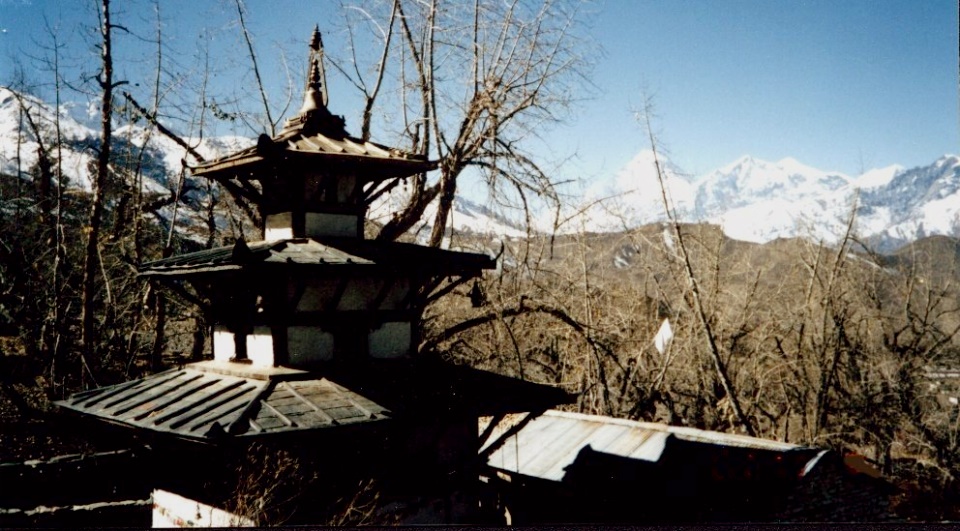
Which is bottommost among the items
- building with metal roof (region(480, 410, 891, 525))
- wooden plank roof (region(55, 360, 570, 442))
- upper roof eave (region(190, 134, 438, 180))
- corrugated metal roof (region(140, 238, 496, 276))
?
building with metal roof (region(480, 410, 891, 525))

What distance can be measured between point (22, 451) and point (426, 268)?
35.9 ft

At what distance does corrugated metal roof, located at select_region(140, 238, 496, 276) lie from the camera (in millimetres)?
5734

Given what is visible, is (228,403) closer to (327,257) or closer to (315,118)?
(327,257)

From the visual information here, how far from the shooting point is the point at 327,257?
599cm

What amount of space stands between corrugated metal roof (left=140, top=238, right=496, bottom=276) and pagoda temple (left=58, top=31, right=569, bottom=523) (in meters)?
0.02

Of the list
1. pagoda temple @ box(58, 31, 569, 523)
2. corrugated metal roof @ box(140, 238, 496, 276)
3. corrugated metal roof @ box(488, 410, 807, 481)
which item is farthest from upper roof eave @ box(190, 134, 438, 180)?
corrugated metal roof @ box(488, 410, 807, 481)

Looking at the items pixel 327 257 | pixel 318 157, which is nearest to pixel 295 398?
pixel 327 257

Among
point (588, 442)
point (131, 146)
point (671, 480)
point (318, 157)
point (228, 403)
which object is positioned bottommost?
point (671, 480)

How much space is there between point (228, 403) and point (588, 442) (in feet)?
24.2

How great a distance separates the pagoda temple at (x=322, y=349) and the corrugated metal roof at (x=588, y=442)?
12.5ft

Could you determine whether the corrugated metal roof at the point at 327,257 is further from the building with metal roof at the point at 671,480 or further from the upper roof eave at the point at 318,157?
the building with metal roof at the point at 671,480

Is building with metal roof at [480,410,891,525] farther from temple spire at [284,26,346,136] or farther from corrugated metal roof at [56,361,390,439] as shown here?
temple spire at [284,26,346,136]

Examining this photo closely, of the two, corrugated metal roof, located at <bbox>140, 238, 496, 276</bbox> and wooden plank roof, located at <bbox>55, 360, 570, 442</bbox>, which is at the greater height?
corrugated metal roof, located at <bbox>140, 238, 496, 276</bbox>

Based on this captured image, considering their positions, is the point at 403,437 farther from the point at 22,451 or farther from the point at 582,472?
the point at 22,451
